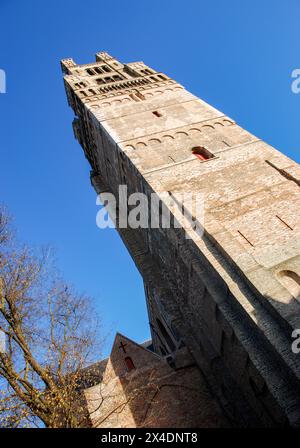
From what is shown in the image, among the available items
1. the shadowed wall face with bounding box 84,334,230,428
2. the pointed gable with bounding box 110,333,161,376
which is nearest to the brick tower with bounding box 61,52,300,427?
the shadowed wall face with bounding box 84,334,230,428

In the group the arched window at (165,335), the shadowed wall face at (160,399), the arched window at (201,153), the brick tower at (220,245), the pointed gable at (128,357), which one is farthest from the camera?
the arched window at (165,335)

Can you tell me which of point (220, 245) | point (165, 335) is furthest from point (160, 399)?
point (165, 335)

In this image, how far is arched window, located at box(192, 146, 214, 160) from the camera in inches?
576

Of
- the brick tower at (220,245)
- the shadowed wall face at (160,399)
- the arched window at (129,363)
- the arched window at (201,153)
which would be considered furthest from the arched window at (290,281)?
the arched window at (129,363)

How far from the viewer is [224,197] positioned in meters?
11.8

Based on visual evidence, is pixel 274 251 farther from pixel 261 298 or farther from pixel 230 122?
pixel 230 122

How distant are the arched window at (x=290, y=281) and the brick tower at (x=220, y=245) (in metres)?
0.02

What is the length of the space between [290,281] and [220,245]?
6.55 feet

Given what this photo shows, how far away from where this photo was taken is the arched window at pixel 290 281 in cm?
840

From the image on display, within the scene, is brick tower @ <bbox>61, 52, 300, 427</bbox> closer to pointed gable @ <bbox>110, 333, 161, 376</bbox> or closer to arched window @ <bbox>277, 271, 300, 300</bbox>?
arched window @ <bbox>277, 271, 300, 300</bbox>

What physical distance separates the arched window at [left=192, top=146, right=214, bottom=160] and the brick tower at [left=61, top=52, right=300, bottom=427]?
0.04 metres

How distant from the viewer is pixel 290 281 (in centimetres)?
870

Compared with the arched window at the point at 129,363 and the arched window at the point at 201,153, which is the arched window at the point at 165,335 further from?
the arched window at the point at 201,153

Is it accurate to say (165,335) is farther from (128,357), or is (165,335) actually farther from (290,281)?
(290,281)
